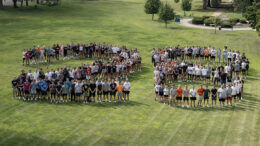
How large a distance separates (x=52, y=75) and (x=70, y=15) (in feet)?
160

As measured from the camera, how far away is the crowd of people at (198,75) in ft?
101

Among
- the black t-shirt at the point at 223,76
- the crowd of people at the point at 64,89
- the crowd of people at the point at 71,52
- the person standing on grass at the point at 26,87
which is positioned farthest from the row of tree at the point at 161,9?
the person standing on grass at the point at 26,87

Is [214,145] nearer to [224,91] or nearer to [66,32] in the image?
[224,91]

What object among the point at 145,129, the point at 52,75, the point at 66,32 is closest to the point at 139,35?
the point at 66,32

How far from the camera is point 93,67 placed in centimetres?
3716

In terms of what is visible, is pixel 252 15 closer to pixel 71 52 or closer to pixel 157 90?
pixel 71 52

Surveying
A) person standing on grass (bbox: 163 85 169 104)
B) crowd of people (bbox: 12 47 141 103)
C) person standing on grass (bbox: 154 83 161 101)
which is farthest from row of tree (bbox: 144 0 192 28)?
person standing on grass (bbox: 163 85 169 104)

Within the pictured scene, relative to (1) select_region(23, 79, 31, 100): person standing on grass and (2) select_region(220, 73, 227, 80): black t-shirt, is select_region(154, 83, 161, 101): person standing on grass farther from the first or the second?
(1) select_region(23, 79, 31, 100): person standing on grass

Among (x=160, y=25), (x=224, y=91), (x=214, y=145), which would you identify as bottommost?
(x=214, y=145)

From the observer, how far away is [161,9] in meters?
70.5

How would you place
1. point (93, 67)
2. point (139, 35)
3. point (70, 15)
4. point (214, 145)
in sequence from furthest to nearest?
1. point (70, 15)
2. point (139, 35)
3. point (93, 67)
4. point (214, 145)

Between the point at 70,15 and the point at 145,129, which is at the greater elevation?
the point at 70,15

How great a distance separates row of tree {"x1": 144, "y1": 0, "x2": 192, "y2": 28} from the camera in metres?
69.8

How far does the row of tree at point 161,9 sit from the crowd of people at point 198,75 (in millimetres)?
23240
